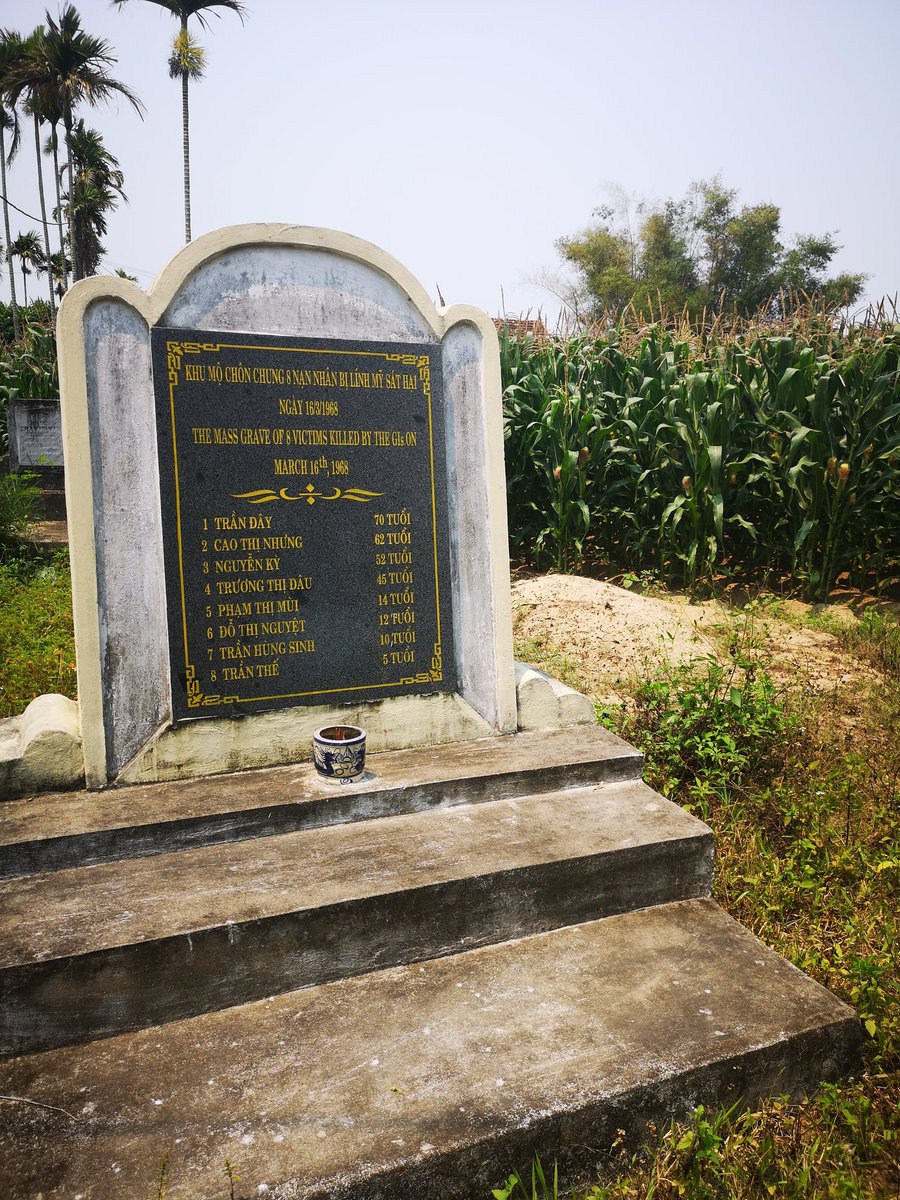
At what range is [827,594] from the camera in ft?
21.0

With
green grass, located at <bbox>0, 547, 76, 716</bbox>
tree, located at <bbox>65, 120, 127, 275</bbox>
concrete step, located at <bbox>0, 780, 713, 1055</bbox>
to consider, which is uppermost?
tree, located at <bbox>65, 120, 127, 275</bbox>

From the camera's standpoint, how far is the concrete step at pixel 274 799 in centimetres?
254

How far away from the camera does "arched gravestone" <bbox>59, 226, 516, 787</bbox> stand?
2865 millimetres

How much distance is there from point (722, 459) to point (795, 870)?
411 cm

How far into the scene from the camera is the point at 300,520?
123 inches

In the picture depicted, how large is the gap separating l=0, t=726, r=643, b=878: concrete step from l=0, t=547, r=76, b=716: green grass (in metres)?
1.65

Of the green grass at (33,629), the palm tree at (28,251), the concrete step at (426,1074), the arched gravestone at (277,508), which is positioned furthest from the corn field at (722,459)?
the palm tree at (28,251)

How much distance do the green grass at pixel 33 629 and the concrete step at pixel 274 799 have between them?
1652mm

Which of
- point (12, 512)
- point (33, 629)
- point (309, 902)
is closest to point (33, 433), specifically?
point (12, 512)

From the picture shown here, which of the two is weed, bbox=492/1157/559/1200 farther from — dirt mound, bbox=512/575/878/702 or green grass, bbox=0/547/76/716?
green grass, bbox=0/547/76/716

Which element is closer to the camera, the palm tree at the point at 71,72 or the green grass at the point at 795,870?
the green grass at the point at 795,870

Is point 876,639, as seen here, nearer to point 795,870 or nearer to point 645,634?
point 645,634

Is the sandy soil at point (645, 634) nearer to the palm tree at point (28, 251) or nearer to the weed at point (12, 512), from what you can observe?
the weed at point (12, 512)

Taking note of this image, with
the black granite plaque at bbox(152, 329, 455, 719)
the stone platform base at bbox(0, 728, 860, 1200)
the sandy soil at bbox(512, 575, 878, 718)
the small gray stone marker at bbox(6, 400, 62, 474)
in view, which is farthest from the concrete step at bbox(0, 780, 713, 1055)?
the small gray stone marker at bbox(6, 400, 62, 474)
